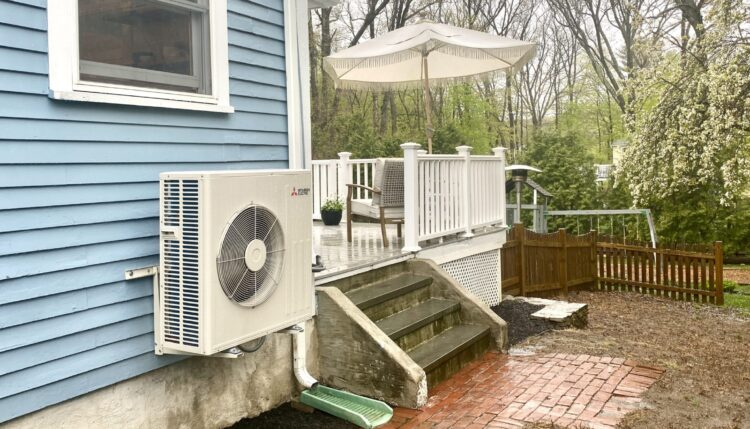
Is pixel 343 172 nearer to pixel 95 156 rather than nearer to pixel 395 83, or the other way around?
pixel 395 83

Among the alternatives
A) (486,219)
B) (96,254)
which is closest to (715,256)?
(486,219)

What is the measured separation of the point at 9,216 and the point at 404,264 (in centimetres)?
354

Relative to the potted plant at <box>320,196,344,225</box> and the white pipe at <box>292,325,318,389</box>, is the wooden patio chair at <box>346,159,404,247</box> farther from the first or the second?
the white pipe at <box>292,325,318,389</box>

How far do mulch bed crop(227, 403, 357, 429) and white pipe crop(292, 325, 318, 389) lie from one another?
0.19 metres

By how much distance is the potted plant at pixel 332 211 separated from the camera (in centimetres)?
864

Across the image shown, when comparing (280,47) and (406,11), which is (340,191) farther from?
(406,11)

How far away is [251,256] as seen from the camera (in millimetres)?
3195

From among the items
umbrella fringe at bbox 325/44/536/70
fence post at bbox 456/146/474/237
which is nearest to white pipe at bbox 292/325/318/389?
fence post at bbox 456/146/474/237

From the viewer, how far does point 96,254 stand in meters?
2.98

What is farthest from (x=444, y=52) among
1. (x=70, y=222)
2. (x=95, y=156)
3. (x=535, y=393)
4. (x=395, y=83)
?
(x=70, y=222)

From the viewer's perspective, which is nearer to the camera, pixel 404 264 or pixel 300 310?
pixel 300 310

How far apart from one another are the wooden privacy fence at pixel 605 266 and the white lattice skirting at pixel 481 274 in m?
0.93

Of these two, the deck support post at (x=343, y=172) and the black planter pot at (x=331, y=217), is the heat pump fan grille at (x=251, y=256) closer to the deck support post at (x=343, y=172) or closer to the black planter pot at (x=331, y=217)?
the black planter pot at (x=331, y=217)

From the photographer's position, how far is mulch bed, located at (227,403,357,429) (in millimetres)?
3699
